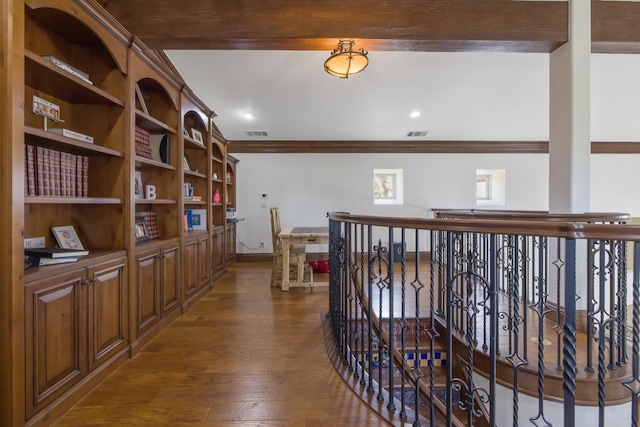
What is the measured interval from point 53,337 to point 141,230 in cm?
110

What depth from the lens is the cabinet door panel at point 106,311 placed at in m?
1.66

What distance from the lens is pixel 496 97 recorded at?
4.05 meters

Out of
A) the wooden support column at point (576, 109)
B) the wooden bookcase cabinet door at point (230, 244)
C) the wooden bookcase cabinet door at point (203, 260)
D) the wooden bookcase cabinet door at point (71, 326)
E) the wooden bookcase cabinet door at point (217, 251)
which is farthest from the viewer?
the wooden bookcase cabinet door at point (230, 244)

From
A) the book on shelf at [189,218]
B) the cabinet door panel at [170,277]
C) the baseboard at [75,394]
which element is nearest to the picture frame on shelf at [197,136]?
the book on shelf at [189,218]

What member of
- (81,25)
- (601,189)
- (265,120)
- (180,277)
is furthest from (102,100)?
(601,189)

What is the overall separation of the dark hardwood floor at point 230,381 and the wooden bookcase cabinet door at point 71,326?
189 millimetres

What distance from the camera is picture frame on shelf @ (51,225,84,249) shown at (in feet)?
5.72

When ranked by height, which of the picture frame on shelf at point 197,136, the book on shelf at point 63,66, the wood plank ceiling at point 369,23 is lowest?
the book on shelf at point 63,66

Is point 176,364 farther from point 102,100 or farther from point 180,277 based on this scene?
point 102,100

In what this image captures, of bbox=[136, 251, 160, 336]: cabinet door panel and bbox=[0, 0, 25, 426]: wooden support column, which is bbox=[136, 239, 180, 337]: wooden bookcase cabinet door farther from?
bbox=[0, 0, 25, 426]: wooden support column

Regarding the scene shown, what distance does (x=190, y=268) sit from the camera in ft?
9.79

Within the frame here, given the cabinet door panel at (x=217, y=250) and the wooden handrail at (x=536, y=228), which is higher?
the wooden handrail at (x=536, y=228)

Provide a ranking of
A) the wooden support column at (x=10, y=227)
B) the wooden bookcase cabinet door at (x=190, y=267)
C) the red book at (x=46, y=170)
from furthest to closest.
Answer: the wooden bookcase cabinet door at (x=190, y=267), the red book at (x=46, y=170), the wooden support column at (x=10, y=227)

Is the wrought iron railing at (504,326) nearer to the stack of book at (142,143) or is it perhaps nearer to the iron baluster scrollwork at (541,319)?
the iron baluster scrollwork at (541,319)
